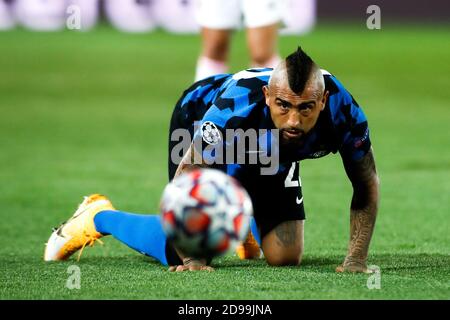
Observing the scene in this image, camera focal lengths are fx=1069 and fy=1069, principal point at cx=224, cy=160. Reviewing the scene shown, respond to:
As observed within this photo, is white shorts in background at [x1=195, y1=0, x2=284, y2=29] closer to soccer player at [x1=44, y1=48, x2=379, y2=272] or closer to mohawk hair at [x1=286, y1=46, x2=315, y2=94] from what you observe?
soccer player at [x1=44, y1=48, x2=379, y2=272]

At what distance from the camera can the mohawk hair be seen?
534cm

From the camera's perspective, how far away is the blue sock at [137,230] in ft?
21.0

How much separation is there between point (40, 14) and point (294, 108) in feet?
70.8

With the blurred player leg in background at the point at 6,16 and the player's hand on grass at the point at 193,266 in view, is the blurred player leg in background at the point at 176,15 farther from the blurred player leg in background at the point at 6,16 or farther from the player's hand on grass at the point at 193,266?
the player's hand on grass at the point at 193,266

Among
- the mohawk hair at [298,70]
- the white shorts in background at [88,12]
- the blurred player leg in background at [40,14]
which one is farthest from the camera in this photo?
the blurred player leg in background at [40,14]

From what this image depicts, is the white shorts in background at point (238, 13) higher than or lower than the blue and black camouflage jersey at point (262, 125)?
higher

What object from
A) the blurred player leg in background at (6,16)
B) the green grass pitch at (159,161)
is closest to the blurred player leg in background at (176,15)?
the green grass pitch at (159,161)

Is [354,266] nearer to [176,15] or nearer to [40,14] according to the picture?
[176,15]

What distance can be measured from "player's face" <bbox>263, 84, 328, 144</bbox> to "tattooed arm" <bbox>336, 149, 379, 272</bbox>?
1.61 ft

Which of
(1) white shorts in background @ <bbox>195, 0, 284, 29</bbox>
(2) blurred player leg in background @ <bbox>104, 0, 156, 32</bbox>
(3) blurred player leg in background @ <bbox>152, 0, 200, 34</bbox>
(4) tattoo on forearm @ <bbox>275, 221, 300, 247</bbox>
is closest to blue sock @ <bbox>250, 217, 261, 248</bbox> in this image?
(4) tattoo on forearm @ <bbox>275, 221, 300, 247</bbox>

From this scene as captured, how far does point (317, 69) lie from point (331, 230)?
2670 mm

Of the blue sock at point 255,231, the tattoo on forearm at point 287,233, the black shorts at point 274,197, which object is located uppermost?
the black shorts at point 274,197

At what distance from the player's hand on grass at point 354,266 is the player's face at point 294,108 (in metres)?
0.86

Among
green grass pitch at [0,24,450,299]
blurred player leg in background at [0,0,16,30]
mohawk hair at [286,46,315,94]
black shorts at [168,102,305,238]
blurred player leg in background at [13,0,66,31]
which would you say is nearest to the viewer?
mohawk hair at [286,46,315,94]
